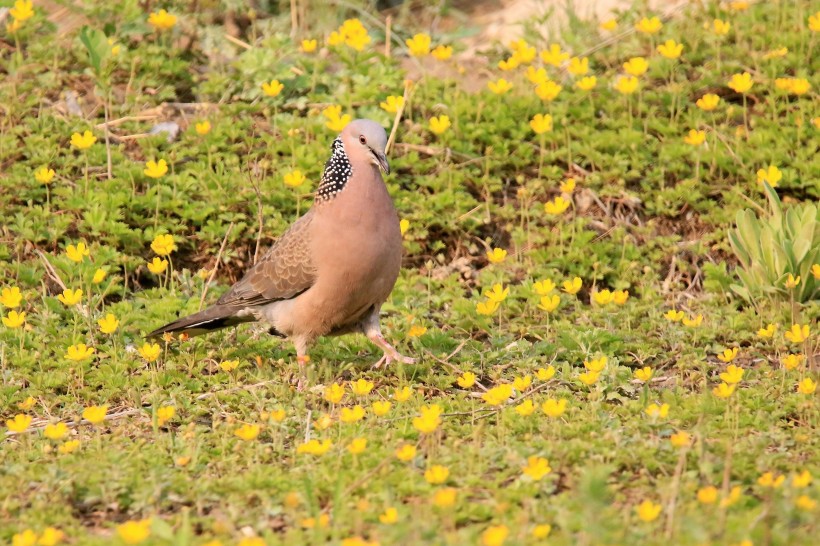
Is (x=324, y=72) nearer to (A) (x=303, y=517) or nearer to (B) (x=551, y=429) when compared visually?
(B) (x=551, y=429)

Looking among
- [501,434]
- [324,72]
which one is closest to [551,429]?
[501,434]

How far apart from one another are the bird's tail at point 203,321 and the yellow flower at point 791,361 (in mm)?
2700

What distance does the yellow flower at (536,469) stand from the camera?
4.41 m

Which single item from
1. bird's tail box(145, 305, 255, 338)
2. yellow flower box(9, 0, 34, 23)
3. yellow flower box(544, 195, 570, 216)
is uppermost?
yellow flower box(9, 0, 34, 23)

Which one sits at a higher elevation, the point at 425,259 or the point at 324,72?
the point at 324,72

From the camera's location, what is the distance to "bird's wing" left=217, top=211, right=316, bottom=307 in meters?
6.11

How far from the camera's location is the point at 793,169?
24.9ft

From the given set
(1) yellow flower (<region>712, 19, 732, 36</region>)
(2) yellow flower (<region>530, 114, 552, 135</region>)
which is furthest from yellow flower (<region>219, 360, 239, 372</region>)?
(1) yellow flower (<region>712, 19, 732, 36</region>)

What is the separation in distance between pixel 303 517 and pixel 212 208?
11.0 feet

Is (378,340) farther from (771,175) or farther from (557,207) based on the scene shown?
(771,175)

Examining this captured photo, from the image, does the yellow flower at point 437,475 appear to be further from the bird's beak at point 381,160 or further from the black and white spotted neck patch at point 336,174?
the black and white spotted neck patch at point 336,174

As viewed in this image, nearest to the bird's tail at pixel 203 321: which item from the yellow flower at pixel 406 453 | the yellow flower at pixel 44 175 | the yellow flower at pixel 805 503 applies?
the yellow flower at pixel 44 175

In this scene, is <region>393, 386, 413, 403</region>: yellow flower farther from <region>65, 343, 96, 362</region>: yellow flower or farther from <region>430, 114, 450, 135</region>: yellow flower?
<region>430, 114, 450, 135</region>: yellow flower

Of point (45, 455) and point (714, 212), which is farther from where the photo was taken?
point (714, 212)
